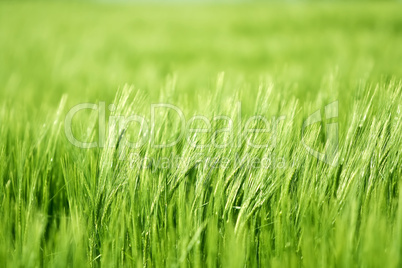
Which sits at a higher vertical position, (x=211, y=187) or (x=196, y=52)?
(x=196, y=52)

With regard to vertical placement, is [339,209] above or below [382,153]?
below

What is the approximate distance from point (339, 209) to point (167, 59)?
5.89ft

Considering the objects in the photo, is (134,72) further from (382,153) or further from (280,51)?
(382,153)

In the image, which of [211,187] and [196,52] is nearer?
[211,187]

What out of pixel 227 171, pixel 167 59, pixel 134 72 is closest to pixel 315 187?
pixel 227 171

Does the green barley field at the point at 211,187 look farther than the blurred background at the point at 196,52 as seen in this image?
No

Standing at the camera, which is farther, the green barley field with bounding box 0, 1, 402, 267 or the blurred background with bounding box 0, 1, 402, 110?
the blurred background with bounding box 0, 1, 402, 110

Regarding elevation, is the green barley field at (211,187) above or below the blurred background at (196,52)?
below

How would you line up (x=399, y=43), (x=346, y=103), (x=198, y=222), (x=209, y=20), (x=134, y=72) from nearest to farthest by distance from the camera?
1. (x=198, y=222)
2. (x=346, y=103)
3. (x=134, y=72)
4. (x=399, y=43)
5. (x=209, y=20)

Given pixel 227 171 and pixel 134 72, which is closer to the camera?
pixel 227 171

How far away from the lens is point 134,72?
6.15ft

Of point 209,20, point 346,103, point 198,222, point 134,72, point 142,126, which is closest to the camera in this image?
point 198,222

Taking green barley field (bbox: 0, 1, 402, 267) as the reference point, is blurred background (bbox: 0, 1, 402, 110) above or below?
above

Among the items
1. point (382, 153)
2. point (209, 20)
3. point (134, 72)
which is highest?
point (209, 20)
